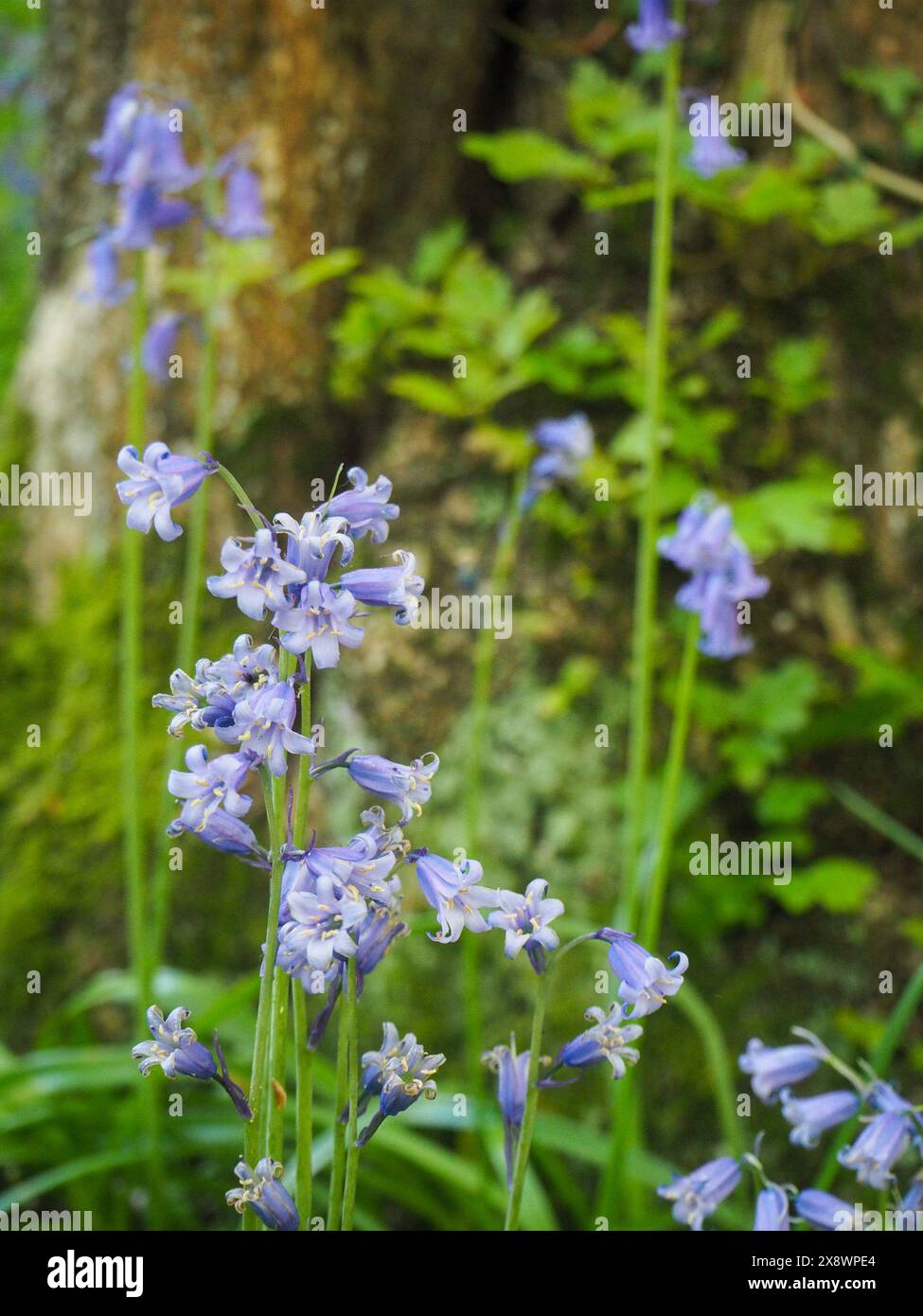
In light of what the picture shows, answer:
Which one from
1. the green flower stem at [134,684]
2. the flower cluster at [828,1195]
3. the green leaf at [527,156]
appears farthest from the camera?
the green leaf at [527,156]

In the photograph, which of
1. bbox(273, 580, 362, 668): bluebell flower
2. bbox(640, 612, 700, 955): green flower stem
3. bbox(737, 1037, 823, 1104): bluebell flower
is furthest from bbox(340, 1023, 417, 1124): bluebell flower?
bbox(640, 612, 700, 955): green flower stem

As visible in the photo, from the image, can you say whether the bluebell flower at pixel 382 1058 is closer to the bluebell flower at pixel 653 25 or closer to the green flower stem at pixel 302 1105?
the green flower stem at pixel 302 1105

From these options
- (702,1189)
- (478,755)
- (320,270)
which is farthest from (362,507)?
(320,270)

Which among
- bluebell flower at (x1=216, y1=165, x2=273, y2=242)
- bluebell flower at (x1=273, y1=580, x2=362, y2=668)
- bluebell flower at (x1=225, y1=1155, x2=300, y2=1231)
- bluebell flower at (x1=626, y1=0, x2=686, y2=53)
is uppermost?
bluebell flower at (x1=626, y1=0, x2=686, y2=53)

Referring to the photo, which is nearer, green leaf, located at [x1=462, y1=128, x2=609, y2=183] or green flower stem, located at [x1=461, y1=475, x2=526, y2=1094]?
green flower stem, located at [x1=461, y1=475, x2=526, y2=1094]

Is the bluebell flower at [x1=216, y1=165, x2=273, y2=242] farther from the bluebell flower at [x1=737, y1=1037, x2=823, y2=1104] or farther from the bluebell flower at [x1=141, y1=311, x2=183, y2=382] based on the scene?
the bluebell flower at [x1=737, y1=1037, x2=823, y2=1104]

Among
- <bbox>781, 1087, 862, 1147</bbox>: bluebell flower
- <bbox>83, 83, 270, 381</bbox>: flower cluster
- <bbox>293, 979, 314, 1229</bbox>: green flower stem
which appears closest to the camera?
<bbox>293, 979, 314, 1229</bbox>: green flower stem

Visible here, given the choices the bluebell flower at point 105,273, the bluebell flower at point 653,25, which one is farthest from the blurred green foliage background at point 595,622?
the bluebell flower at point 653,25
